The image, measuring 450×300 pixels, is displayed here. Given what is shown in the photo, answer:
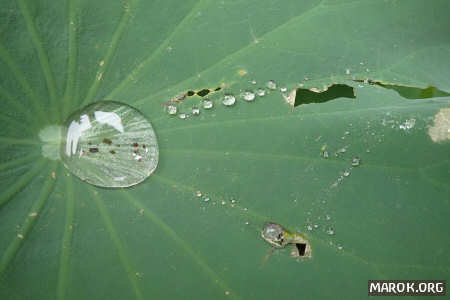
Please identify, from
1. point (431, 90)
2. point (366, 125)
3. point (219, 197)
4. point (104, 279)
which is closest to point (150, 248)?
point (104, 279)

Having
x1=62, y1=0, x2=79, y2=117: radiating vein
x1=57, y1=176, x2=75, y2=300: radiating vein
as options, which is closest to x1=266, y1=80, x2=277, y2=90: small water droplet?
x1=62, y1=0, x2=79, y2=117: radiating vein

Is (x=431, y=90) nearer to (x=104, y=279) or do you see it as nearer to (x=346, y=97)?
(x=346, y=97)

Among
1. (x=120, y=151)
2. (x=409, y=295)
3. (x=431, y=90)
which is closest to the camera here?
(x=409, y=295)

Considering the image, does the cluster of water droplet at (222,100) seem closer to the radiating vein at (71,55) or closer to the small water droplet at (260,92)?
the small water droplet at (260,92)

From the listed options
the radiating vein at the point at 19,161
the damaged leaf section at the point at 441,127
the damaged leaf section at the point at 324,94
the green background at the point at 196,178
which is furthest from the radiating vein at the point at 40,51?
the damaged leaf section at the point at 441,127

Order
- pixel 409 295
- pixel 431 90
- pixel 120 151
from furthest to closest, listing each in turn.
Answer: pixel 431 90 → pixel 120 151 → pixel 409 295

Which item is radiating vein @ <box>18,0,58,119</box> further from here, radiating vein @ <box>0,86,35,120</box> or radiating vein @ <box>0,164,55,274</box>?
radiating vein @ <box>0,164,55,274</box>
